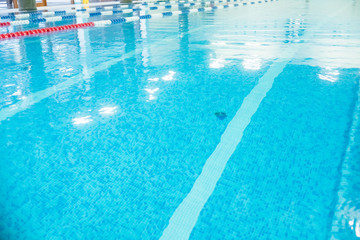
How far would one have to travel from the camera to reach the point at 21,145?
2.01m

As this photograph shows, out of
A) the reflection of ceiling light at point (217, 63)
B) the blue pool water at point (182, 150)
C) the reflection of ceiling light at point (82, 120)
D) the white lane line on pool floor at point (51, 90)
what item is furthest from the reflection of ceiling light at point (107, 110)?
the reflection of ceiling light at point (217, 63)

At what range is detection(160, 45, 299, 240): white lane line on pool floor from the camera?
1.31 m

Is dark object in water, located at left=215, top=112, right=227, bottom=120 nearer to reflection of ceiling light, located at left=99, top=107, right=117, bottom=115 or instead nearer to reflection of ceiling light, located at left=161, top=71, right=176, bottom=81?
reflection of ceiling light, located at left=99, top=107, right=117, bottom=115

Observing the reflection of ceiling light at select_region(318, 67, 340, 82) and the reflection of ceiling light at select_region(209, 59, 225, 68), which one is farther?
the reflection of ceiling light at select_region(209, 59, 225, 68)

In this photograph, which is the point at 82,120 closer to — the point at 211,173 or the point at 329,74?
the point at 211,173

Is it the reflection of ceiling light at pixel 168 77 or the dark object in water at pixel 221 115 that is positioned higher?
the reflection of ceiling light at pixel 168 77

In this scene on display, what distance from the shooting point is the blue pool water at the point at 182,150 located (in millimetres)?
1335

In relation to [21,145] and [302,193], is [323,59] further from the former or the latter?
[21,145]

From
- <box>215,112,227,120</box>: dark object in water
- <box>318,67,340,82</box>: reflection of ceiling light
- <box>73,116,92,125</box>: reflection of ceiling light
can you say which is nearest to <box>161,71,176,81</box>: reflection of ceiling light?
<box>215,112,227,120</box>: dark object in water

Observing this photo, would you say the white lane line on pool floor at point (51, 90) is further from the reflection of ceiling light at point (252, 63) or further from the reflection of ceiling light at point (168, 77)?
the reflection of ceiling light at point (252, 63)

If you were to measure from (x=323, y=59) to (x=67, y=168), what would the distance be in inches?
142

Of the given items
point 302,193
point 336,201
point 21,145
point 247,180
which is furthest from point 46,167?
point 336,201

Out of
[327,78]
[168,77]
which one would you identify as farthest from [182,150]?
[327,78]

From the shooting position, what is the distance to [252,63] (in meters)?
3.93
